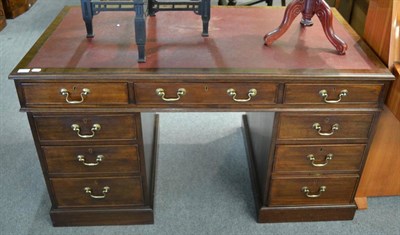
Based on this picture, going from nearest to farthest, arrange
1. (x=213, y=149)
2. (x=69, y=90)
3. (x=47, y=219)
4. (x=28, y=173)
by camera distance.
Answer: (x=69, y=90) → (x=47, y=219) → (x=28, y=173) → (x=213, y=149)

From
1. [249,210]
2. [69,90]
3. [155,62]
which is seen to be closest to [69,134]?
[69,90]

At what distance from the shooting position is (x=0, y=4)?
343 cm

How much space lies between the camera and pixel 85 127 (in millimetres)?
1430

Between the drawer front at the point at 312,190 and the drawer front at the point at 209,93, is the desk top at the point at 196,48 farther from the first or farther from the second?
the drawer front at the point at 312,190

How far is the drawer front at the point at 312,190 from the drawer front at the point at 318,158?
0.05 metres

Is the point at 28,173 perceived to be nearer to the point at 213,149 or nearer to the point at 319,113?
the point at 213,149

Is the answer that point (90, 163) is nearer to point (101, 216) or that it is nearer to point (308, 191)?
point (101, 216)

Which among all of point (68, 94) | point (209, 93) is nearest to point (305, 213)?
point (209, 93)

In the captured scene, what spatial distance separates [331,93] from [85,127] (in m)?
0.86

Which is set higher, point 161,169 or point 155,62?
point 155,62

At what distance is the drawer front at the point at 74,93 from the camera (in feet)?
4.29

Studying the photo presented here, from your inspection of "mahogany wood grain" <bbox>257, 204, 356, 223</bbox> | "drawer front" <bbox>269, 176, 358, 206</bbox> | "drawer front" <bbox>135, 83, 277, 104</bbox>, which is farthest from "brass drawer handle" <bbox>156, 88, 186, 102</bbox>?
"mahogany wood grain" <bbox>257, 204, 356, 223</bbox>

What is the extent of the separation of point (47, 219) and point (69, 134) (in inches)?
20.2

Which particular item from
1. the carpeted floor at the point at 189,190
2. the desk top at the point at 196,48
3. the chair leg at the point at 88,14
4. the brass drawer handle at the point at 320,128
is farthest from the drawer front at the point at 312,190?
the chair leg at the point at 88,14
